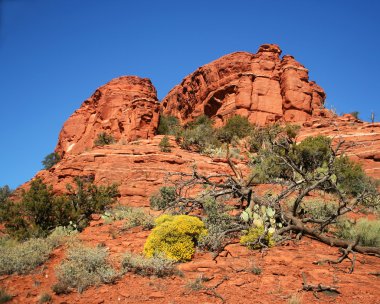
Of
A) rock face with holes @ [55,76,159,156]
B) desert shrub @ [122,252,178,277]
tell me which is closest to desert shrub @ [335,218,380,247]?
desert shrub @ [122,252,178,277]

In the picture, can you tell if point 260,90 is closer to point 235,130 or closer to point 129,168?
point 235,130

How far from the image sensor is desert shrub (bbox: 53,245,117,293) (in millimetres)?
5559

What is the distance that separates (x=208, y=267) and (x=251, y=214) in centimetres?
210

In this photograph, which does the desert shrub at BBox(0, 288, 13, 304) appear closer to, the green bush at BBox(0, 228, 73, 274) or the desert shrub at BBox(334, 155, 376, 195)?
the green bush at BBox(0, 228, 73, 274)

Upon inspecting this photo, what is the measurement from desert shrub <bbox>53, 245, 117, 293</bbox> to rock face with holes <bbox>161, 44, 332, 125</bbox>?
34.1m

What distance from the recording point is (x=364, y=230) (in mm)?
7715

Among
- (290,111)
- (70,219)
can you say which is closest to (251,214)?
(70,219)

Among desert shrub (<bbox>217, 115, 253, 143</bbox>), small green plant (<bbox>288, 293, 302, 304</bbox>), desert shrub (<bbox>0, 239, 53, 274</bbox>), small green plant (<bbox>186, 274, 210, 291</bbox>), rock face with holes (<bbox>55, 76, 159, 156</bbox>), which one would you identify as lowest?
small green plant (<bbox>288, 293, 302, 304</bbox>)

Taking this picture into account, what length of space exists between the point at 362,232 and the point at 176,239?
419 cm

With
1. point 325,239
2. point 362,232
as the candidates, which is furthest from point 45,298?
point 362,232

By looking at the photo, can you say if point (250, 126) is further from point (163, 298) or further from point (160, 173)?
point (163, 298)

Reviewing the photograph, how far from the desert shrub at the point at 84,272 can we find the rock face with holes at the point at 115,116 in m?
26.6

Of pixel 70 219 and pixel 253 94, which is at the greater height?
pixel 253 94

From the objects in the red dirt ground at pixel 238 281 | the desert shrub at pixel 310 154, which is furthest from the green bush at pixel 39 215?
the desert shrub at pixel 310 154
